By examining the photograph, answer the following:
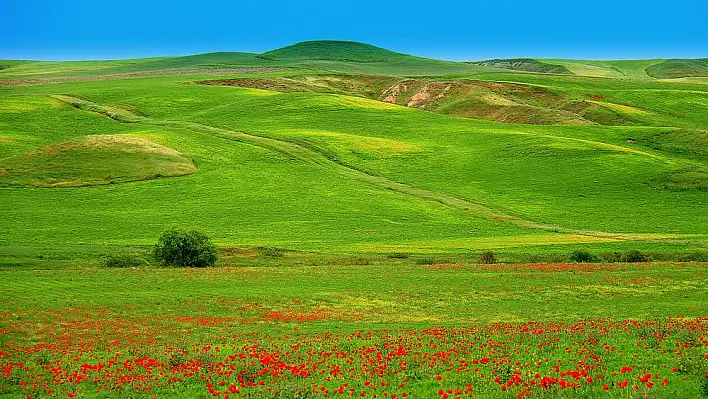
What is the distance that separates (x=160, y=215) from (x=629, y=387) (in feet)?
218

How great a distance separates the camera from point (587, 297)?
37.2m

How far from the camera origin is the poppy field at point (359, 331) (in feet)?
57.0

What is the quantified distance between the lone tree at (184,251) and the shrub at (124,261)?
5.04ft

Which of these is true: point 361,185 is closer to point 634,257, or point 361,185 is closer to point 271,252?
point 271,252

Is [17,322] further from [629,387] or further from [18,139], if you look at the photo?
[18,139]

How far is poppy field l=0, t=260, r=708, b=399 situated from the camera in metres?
17.4

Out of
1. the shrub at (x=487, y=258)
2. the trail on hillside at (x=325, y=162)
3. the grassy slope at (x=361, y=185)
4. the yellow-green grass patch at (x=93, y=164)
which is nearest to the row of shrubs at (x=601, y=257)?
the shrub at (x=487, y=258)

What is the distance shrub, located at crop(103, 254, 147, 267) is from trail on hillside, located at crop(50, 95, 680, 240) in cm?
4025

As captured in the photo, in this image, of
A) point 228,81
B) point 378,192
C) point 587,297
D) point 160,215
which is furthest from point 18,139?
point 587,297

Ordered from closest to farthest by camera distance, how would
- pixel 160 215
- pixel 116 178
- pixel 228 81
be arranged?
pixel 160 215
pixel 116 178
pixel 228 81

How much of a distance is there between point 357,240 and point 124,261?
76.4 ft

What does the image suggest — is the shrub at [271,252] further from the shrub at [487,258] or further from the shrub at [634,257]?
the shrub at [634,257]

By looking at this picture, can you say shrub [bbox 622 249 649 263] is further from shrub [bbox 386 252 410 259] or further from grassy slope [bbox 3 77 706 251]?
shrub [bbox 386 252 410 259]

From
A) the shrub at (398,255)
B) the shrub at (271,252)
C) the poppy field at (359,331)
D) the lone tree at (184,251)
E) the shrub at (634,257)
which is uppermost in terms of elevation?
the poppy field at (359,331)
